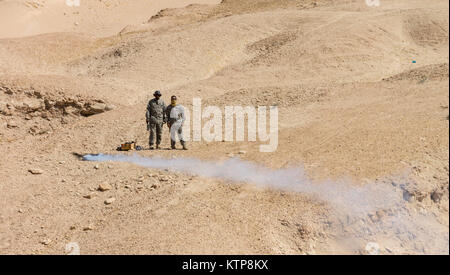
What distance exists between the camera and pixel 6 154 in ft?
31.1

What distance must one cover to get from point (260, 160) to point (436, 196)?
3011mm

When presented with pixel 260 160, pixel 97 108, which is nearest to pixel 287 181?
pixel 260 160

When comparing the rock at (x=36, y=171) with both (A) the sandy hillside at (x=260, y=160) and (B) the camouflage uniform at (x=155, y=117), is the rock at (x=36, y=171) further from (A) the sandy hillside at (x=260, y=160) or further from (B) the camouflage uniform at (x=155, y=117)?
(B) the camouflage uniform at (x=155, y=117)

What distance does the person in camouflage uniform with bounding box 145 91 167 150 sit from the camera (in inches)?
350

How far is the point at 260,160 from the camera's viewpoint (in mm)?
7059

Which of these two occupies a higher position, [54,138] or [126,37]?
[126,37]

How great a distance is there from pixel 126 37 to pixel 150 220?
60.3 feet

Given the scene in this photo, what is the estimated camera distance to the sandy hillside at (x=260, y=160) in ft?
16.9

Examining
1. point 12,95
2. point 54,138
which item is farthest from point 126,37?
point 54,138

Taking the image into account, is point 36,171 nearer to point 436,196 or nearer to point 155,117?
point 155,117

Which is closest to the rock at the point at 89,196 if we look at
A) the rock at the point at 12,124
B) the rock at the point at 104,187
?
the rock at the point at 104,187

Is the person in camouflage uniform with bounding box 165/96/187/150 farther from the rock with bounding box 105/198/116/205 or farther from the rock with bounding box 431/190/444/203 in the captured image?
the rock with bounding box 431/190/444/203

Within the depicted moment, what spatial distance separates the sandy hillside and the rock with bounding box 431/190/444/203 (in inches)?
1.9
